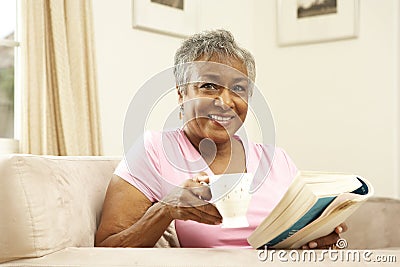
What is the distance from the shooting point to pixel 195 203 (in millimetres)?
1315

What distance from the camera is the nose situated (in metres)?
1.71

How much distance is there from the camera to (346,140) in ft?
11.4

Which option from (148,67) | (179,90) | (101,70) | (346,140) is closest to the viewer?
(179,90)

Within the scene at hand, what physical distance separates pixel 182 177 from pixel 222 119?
19 cm

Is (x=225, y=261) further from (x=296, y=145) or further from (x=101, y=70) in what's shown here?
(x=296, y=145)

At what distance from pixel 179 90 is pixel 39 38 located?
1.03 metres

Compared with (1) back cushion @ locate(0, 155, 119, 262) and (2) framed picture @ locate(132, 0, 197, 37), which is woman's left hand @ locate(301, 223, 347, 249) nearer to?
(1) back cushion @ locate(0, 155, 119, 262)

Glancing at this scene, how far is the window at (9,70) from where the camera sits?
271cm

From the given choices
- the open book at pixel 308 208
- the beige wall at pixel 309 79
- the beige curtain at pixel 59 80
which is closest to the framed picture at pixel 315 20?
the beige wall at pixel 309 79

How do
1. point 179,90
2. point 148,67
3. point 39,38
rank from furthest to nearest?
point 148,67 < point 39,38 < point 179,90

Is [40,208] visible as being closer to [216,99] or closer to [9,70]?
[216,99]

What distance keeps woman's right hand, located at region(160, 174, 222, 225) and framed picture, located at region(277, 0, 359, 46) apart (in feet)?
7.71

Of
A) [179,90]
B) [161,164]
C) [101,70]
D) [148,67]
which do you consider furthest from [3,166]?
[148,67]

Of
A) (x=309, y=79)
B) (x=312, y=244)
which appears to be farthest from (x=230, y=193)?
(x=309, y=79)
